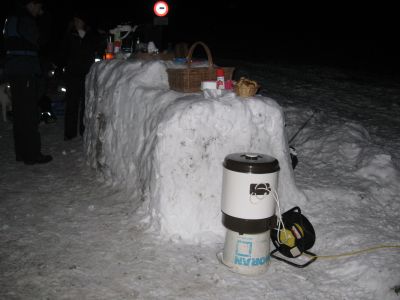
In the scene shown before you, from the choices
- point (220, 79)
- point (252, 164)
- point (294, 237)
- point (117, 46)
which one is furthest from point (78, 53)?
point (294, 237)

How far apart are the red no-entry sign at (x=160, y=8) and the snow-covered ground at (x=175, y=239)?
319 centimetres

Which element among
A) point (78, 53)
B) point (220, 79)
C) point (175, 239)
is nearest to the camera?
point (175, 239)

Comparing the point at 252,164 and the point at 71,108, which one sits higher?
the point at 252,164

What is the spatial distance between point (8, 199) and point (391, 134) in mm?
6469

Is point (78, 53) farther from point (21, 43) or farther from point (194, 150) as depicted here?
point (194, 150)

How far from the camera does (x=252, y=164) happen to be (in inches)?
135

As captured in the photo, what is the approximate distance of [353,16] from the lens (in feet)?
110

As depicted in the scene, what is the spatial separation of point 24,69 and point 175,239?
→ 373 centimetres

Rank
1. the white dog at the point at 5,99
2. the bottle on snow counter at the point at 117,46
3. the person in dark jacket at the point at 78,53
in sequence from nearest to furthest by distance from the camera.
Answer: the bottle on snow counter at the point at 117,46 < the person in dark jacket at the point at 78,53 < the white dog at the point at 5,99

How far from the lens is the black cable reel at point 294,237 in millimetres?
3857

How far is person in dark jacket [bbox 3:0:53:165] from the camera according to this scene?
5902 mm

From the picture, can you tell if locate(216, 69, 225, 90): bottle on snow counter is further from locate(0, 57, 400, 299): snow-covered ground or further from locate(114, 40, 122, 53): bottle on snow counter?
locate(114, 40, 122, 53): bottle on snow counter

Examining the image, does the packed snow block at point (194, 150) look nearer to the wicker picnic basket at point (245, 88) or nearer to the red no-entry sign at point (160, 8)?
the wicker picnic basket at point (245, 88)

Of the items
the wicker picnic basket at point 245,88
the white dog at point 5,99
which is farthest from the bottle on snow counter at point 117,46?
the white dog at point 5,99
